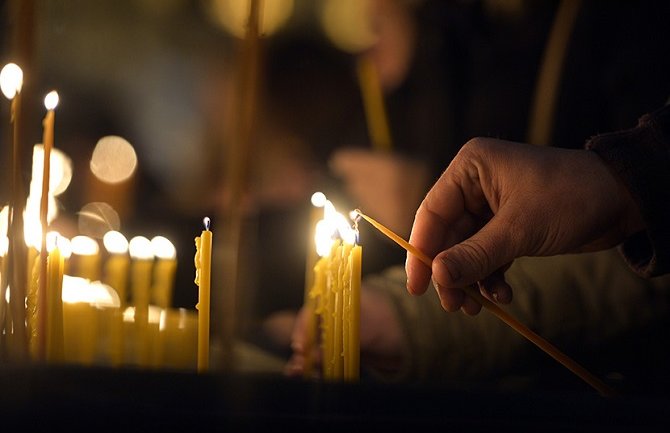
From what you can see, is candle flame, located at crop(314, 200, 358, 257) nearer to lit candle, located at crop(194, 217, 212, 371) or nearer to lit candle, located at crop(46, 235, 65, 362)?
lit candle, located at crop(194, 217, 212, 371)

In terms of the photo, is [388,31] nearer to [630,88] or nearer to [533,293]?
[630,88]

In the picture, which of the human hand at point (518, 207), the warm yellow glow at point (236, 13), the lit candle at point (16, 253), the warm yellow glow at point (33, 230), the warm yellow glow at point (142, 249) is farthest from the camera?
the warm yellow glow at point (236, 13)

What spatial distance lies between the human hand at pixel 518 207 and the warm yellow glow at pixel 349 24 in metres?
1.17

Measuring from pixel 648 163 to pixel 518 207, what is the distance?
0.12 metres

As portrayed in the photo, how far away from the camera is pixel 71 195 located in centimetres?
244

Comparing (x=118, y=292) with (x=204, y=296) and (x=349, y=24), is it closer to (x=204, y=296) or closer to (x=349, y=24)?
(x=204, y=296)

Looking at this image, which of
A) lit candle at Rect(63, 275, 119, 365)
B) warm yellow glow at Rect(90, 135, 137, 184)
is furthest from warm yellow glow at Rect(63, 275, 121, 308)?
warm yellow glow at Rect(90, 135, 137, 184)

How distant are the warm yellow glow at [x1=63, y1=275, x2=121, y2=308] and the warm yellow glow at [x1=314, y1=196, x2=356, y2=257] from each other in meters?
0.31

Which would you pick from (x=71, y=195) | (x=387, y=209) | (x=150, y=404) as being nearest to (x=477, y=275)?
(x=150, y=404)

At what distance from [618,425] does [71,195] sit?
2.20 meters

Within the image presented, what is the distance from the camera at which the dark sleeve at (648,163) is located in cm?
72

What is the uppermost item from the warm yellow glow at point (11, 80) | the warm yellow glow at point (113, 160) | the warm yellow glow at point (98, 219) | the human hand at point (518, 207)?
the warm yellow glow at point (113, 160)

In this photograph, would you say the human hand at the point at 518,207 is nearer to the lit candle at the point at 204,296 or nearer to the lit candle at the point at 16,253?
the lit candle at the point at 204,296

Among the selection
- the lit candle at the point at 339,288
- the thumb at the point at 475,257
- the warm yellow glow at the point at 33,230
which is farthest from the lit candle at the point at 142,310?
the thumb at the point at 475,257
